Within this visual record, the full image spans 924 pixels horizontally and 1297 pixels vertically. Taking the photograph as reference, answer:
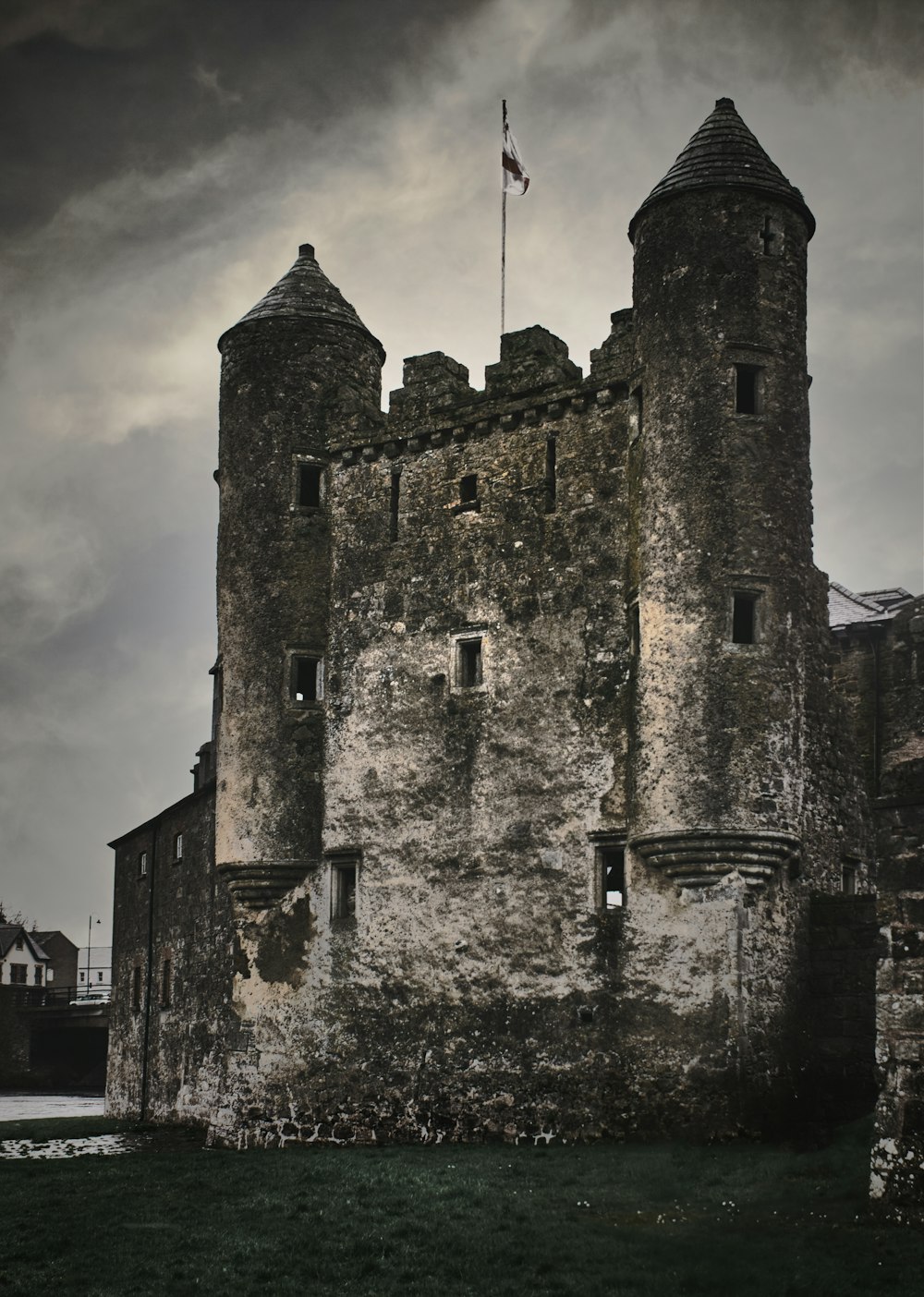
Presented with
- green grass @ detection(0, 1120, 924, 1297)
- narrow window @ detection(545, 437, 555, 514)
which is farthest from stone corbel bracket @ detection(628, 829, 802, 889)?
narrow window @ detection(545, 437, 555, 514)

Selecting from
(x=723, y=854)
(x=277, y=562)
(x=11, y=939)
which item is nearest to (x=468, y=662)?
(x=277, y=562)

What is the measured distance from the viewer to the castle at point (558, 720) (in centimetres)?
2361

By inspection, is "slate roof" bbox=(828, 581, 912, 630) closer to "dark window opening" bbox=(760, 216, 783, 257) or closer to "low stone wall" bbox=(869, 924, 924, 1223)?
"dark window opening" bbox=(760, 216, 783, 257)

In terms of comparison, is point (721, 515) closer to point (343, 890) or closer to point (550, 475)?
point (550, 475)

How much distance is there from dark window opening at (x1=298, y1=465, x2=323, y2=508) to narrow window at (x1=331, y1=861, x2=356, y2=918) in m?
6.89

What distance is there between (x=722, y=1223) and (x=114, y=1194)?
→ 8.40m

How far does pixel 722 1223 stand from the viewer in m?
17.5

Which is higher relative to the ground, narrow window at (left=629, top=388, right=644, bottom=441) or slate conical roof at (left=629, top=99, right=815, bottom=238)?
slate conical roof at (left=629, top=99, right=815, bottom=238)

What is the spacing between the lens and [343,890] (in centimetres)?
2817

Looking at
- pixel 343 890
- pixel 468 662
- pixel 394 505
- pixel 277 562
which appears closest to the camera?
pixel 468 662

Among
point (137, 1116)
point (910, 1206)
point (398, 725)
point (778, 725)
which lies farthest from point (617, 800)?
point (137, 1116)

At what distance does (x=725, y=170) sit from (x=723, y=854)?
11071mm

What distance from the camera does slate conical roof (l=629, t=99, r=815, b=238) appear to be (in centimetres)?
2588

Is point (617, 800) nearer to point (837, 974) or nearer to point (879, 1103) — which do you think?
point (837, 974)
